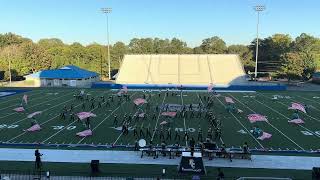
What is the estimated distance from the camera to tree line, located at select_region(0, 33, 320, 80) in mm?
75438

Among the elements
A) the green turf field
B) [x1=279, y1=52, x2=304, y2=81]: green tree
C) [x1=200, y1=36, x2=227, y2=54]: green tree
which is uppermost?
[x1=200, y1=36, x2=227, y2=54]: green tree

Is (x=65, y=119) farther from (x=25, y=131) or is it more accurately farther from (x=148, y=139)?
(x=148, y=139)

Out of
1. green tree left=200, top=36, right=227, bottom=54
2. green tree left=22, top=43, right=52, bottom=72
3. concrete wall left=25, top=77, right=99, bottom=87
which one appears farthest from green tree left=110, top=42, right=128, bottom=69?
concrete wall left=25, top=77, right=99, bottom=87

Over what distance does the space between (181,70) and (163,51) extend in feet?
181

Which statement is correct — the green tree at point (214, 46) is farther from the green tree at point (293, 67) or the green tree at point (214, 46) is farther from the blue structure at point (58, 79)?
the blue structure at point (58, 79)

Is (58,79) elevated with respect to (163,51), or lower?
lower

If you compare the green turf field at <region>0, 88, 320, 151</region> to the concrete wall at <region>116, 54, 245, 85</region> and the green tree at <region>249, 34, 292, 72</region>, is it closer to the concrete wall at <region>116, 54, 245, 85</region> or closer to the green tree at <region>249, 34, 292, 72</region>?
the concrete wall at <region>116, 54, 245, 85</region>

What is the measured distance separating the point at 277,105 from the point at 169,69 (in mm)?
36090

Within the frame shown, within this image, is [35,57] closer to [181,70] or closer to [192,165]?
[181,70]

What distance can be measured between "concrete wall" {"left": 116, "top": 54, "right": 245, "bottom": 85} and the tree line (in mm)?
11005

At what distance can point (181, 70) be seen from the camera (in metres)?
73.9

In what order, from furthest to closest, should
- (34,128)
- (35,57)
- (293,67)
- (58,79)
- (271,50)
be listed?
1. (271,50)
2. (35,57)
3. (293,67)
4. (58,79)
5. (34,128)

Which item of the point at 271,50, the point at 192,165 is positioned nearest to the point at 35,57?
the point at 271,50

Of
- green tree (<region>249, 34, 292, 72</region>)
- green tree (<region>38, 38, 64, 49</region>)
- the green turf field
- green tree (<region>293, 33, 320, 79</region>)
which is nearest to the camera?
the green turf field
